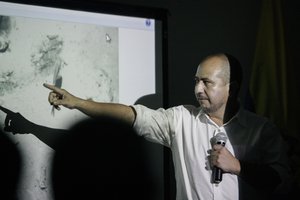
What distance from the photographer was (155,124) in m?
1.62

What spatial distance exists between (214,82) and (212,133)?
248 mm

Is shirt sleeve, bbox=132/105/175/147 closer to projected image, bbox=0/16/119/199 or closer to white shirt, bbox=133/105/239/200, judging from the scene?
white shirt, bbox=133/105/239/200

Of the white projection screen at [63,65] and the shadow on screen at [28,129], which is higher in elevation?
the white projection screen at [63,65]

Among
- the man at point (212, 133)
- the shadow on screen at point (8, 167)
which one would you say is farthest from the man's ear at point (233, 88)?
the shadow on screen at point (8, 167)

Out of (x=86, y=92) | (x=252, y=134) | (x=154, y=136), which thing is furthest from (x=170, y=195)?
(x=86, y=92)

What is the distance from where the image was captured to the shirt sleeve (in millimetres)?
1584

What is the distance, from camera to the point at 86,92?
1709 millimetres

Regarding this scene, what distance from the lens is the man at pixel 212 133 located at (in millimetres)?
1554

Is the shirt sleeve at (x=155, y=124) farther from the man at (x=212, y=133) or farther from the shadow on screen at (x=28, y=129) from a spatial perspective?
the shadow on screen at (x=28, y=129)

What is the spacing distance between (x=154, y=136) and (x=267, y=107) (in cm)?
83

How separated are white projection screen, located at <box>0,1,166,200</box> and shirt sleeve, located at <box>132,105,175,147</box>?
0.19 metres

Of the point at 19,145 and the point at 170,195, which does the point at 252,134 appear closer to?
the point at 170,195

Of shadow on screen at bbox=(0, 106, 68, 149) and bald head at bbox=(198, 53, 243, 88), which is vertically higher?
bald head at bbox=(198, 53, 243, 88)

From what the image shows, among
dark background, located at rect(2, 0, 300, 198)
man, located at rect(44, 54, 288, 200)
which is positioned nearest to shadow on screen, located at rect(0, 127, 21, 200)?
man, located at rect(44, 54, 288, 200)
